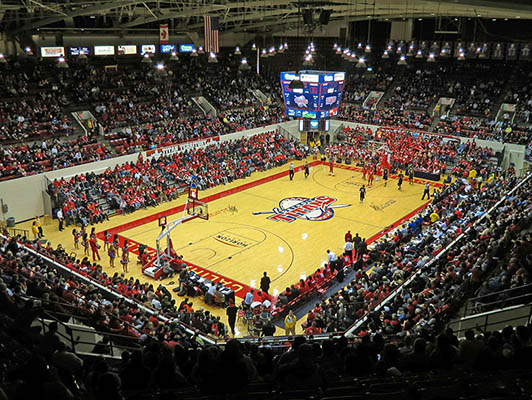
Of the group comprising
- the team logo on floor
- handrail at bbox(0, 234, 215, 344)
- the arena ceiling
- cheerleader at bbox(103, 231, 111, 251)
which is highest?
the arena ceiling

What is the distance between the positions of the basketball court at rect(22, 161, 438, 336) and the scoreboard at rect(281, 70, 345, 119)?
4.14 m

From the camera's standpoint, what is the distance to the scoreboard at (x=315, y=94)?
1207 inches

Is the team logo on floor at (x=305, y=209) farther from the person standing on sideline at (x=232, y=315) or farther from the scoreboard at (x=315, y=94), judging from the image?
the person standing on sideline at (x=232, y=315)

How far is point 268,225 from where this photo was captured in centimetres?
2334

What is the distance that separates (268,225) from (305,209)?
10.3 ft

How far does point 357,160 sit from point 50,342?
31.1 meters

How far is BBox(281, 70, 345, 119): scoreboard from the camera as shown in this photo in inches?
1207

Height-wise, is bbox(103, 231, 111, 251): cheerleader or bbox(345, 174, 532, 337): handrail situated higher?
bbox(345, 174, 532, 337): handrail

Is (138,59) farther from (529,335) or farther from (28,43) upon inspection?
(529,335)

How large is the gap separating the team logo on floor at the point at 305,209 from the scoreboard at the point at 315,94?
679 centimetres

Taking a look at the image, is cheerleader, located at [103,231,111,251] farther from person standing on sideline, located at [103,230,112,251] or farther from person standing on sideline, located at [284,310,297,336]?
person standing on sideline, located at [284,310,297,336]

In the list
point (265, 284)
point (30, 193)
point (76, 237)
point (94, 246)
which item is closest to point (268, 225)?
point (265, 284)

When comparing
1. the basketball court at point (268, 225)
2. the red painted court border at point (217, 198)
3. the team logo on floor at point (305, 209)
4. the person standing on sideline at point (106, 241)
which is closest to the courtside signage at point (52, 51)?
the basketball court at point (268, 225)

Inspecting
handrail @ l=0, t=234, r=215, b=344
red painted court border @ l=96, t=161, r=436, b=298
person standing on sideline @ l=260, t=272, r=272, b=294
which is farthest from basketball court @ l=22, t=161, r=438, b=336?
handrail @ l=0, t=234, r=215, b=344
